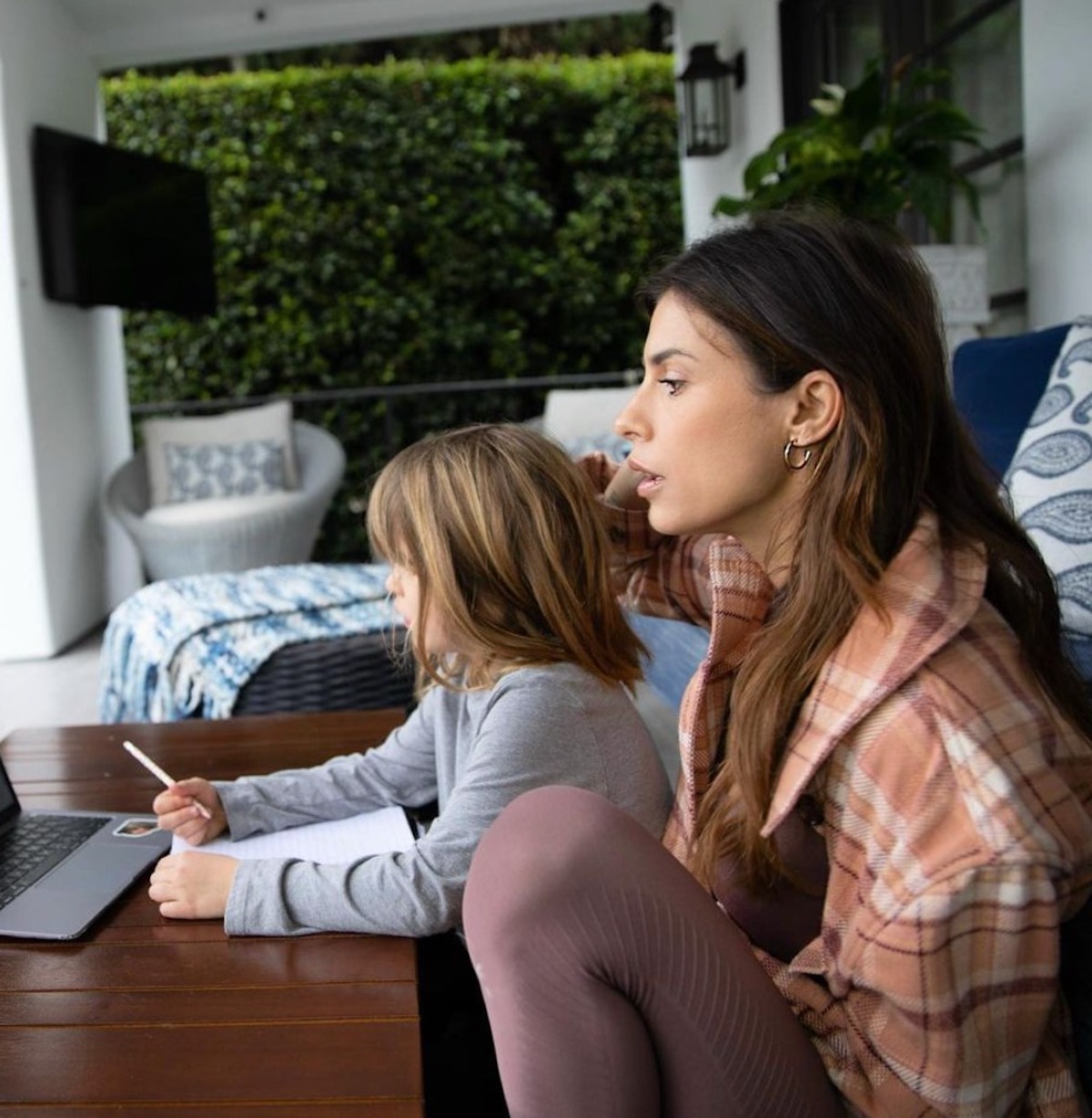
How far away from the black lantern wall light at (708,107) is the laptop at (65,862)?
14.5 ft

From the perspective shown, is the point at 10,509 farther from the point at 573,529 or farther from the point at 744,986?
the point at 744,986

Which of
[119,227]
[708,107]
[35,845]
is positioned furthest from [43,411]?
[35,845]

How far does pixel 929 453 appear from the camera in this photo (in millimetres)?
961

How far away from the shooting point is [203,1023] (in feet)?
2.80

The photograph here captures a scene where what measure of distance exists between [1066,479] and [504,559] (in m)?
0.92

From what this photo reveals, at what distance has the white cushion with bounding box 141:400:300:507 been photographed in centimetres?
529

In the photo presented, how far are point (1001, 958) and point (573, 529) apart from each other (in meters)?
0.66

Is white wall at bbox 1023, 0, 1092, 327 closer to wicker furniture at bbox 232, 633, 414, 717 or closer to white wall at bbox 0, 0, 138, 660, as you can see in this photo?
wicker furniture at bbox 232, 633, 414, 717

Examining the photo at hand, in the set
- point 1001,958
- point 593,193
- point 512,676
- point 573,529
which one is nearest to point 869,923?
point 1001,958

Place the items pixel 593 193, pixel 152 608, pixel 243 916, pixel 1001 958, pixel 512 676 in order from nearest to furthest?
pixel 1001 958 → pixel 243 916 → pixel 512 676 → pixel 152 608 → pixel 593 193

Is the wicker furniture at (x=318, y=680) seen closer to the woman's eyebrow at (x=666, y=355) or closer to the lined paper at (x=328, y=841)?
the lined paper at (x=328, y=841)

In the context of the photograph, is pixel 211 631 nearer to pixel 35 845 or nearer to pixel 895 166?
pixel 35 845

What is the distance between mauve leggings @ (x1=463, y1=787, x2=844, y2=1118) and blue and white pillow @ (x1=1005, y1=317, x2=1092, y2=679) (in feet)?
2.61

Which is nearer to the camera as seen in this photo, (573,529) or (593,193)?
(573,529)
